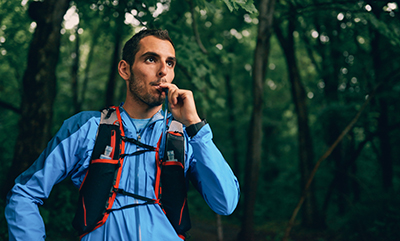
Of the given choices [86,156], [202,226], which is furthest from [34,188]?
[202,226]

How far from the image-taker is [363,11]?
459cm

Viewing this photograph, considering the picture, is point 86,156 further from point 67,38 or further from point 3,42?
point 67,38

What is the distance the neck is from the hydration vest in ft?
0.41

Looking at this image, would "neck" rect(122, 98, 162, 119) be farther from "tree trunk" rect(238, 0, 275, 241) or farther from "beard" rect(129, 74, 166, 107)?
"tree trunk" rect(238, 0, 275, 241)

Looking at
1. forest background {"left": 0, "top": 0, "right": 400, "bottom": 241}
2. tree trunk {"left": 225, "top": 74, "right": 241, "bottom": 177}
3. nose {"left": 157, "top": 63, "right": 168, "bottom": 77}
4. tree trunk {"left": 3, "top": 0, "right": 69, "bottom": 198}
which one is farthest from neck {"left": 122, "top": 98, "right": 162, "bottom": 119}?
tree trunk {"left": 225, "top": 74, "right": 241, "bottom": 177}

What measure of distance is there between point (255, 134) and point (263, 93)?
111 cm

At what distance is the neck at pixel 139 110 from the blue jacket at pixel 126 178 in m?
0.25

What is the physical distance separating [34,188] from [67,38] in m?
12.9

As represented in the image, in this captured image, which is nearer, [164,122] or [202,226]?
[164,122]

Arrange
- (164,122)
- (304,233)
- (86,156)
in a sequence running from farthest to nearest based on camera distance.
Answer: (304,233)
(164,122)
(86,156)

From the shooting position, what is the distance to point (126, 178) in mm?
1778

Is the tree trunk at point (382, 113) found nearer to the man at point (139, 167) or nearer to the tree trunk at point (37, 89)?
the man at point (139, 167)

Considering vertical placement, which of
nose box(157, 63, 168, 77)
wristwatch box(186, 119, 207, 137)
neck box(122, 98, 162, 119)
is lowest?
wristwatch box(186, 119, 207, 137)

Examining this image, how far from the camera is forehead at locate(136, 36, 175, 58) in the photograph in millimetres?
1993
